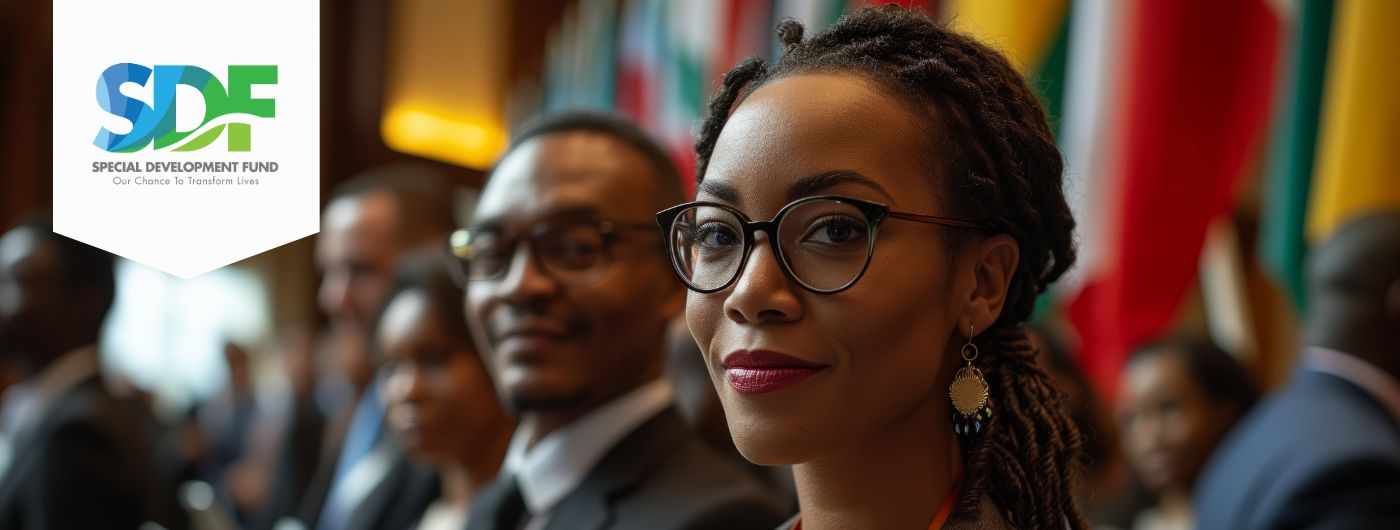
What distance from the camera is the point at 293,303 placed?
22.6ft

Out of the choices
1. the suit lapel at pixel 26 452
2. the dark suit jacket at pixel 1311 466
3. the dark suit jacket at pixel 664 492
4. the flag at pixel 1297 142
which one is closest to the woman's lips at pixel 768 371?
the dark suit jacket at pixel 664 492

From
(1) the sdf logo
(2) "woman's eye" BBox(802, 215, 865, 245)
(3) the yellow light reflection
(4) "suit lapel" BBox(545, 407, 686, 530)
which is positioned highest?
(1) the sdf logo

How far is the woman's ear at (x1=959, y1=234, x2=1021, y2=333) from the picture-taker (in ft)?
4.95

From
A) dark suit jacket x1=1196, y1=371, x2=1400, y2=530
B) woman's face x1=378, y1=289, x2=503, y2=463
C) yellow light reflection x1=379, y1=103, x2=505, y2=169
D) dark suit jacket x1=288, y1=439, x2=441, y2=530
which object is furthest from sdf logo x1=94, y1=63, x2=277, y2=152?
dark suit jacket x1=1196, y1=371, x2=1400, y2=530

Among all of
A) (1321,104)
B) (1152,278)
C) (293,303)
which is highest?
(1321,104)

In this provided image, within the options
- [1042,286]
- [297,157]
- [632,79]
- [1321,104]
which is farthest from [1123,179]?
[632,79]

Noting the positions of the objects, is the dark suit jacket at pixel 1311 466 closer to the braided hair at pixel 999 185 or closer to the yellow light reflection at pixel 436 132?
the braided hair at pixel 999 185

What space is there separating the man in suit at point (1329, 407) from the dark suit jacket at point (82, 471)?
2871mm

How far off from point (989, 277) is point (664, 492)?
940 millimetres

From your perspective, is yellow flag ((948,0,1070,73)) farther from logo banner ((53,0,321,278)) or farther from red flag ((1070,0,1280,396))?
logo banner ((53,0,321,278))

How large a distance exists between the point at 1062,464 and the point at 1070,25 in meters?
3.76

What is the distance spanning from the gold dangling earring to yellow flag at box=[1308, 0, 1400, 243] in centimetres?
279

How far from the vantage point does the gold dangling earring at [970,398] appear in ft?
4.96

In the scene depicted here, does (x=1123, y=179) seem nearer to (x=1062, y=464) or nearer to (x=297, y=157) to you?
(x=1062, y=464)
